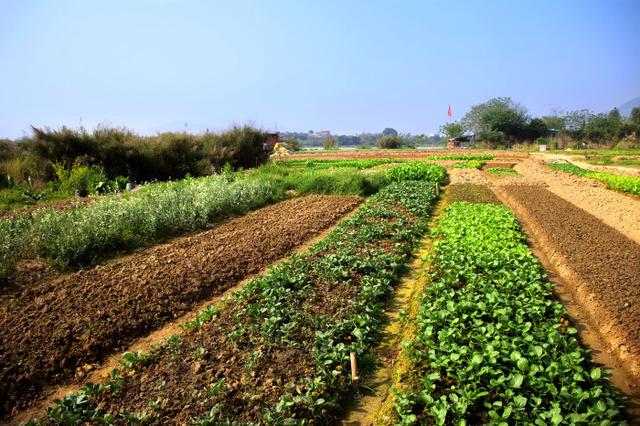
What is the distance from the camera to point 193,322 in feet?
16.7

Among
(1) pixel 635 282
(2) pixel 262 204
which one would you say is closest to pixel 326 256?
(1) pixel 635 282

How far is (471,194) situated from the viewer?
1450 centimetres

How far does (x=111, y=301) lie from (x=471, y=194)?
1237cm

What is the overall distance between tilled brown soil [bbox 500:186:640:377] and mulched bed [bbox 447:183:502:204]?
71.0 inches

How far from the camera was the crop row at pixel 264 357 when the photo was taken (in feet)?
11.5

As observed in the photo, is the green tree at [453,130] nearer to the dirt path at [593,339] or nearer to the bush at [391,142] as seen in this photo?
the bush at [391,142]

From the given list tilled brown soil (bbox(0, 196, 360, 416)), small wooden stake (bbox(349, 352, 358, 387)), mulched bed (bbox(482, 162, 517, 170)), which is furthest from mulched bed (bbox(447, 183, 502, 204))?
mulched bed (bbox(482, 162, 517, 170))

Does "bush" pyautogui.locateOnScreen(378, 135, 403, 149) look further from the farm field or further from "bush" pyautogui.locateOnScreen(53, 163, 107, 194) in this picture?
the farm field

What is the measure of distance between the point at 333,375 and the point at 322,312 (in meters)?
1.23

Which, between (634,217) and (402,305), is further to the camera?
(634,217)

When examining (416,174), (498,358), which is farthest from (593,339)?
(416,174)

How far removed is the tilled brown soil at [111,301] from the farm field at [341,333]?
0.09ft

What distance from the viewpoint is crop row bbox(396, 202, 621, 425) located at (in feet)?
11.1

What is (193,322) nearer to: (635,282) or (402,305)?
(402,305)
